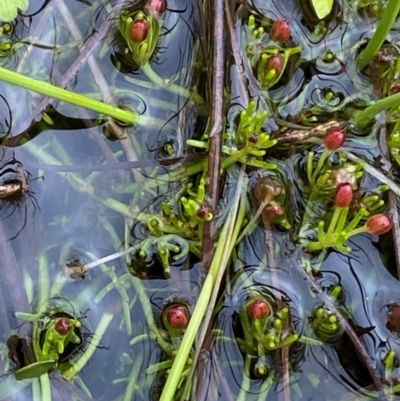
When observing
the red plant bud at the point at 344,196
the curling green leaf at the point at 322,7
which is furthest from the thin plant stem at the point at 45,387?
the curling green leaf at the point at 322,7

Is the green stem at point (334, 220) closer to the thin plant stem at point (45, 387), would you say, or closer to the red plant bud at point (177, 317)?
the red plant bud at point (177, 317)

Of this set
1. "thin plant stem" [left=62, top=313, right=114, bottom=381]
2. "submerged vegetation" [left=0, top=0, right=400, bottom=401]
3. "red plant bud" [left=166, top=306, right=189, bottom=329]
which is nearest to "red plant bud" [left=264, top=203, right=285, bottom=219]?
"submerged vegetation" [left=0, top=0, right=400, bottom=401]

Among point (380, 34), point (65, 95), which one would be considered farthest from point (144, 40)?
point (380, 34)

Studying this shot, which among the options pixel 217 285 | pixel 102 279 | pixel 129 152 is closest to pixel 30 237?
pixel 102 279

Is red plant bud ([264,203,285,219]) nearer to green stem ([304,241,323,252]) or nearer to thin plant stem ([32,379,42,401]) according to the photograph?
green stem ([304,241,323,252])

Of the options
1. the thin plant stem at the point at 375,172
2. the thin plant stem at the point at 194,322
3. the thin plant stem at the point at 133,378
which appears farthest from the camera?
the thin plant stem at the point at 375,172

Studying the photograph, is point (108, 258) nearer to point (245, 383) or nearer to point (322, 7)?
point (245, 383)

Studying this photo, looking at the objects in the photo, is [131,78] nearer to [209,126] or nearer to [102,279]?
[209,126]
